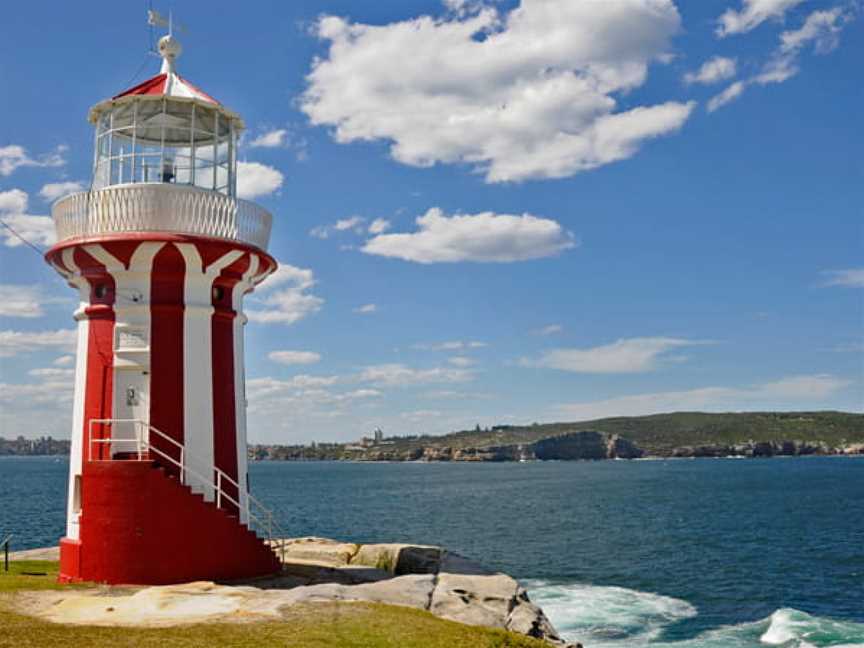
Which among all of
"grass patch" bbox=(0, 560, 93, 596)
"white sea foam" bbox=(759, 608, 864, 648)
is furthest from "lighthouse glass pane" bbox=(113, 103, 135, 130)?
"white sea foam" bbox=(759, 608, 864, 648)

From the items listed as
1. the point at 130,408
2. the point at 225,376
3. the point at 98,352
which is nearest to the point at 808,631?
the point at 225,376

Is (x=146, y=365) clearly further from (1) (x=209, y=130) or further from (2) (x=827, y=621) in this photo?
(2) (x=827, y=621)

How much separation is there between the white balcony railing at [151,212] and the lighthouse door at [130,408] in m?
3.22

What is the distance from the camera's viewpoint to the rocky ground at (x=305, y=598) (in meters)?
14.7

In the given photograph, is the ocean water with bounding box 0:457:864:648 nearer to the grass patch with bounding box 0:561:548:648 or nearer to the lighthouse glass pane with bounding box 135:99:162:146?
the grass patch with bounding box 0:561:548:648

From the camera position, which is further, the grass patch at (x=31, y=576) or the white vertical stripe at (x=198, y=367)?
the white vertical stripe at (x=198, y=367)

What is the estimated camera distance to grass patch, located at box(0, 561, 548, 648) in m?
12.6

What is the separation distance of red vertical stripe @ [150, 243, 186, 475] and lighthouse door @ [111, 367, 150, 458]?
0.20m

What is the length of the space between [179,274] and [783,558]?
44633 millimetres

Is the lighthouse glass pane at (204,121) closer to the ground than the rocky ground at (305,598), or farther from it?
farther from it

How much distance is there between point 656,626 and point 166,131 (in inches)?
954

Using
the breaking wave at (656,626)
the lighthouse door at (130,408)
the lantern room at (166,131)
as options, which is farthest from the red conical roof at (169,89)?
the breaking wave at (656,626)

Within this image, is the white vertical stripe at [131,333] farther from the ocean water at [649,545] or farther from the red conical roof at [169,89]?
the ocean water at [649,545]

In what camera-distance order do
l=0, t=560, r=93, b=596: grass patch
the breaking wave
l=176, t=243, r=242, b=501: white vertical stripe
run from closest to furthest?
l=0, t=560, r=93, b=596: grass patch, l=176, t=243, r=242, b=501: white vertical stripe, the breaking wave
